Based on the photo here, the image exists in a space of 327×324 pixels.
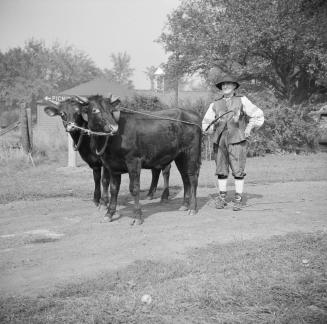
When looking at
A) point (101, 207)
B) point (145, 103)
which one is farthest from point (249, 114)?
point (145, 103)

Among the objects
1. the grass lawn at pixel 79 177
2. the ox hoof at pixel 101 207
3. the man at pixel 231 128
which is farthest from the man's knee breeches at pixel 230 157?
the grass lawn at pixel 79 177

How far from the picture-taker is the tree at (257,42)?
20422 millimetres

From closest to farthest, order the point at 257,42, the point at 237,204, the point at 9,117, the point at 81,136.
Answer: the point at 81,136
the point at 237,204
the point at 257,42
the point at 9,117

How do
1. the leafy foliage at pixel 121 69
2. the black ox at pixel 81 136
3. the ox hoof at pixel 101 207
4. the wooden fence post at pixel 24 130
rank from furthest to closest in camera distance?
the leafy foliage at pixel 121 69, the wooden fence post at pixel 24 130, the ox hoof at pixel 101 207, the black ox at pixel 81 136

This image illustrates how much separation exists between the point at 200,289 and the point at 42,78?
61921 millimetres

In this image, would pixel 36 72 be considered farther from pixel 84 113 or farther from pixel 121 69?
pixel 84 113

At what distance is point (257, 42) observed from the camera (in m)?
21.3

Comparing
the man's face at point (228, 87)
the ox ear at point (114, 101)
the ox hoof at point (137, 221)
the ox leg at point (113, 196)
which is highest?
the man's face at point (228, 87)

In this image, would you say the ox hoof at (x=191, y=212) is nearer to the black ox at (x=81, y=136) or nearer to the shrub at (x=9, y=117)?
the black ox at (x=81, y=136)

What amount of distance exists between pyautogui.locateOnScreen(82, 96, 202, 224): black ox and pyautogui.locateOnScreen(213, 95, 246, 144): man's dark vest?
479mm

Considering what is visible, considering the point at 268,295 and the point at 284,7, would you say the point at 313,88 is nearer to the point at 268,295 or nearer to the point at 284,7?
the point at 284,7

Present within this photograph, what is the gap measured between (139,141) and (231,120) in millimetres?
1802

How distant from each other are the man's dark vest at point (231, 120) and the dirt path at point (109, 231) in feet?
4.55

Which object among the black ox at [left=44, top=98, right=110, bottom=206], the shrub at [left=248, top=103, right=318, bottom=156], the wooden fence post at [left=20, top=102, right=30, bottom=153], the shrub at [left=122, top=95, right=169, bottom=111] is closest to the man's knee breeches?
the black ox at [left=44, top=98, right=110, bottom=206]
